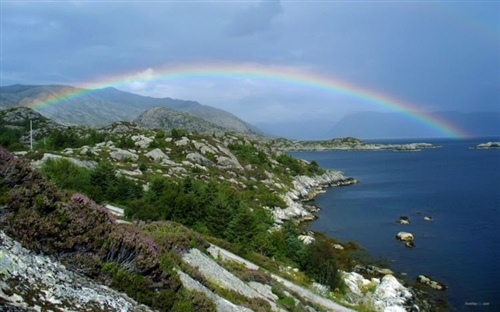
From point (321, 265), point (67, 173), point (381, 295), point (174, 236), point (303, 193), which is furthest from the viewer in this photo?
point (303, 193)

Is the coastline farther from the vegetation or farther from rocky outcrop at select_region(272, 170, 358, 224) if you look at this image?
rocky outcrop at select_region(272, 170, 358, 224)

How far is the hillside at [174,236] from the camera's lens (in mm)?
10781

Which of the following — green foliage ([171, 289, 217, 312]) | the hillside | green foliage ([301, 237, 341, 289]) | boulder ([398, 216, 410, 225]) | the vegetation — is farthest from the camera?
boulder ([398, 216, 410, 225])

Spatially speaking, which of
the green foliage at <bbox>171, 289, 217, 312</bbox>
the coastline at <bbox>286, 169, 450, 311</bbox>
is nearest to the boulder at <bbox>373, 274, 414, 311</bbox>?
the coastline at <bbox>286, 169, 450, 311</bbox>

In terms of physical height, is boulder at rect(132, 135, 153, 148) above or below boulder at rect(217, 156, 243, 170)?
above

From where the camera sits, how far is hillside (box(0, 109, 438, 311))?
10.8 metres

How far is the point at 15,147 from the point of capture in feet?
243

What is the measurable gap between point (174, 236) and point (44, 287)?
1249cm

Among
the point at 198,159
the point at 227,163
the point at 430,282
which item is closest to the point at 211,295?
the point at 430,282

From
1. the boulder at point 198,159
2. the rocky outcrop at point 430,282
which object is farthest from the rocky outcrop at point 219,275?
the boulder at point 198,159

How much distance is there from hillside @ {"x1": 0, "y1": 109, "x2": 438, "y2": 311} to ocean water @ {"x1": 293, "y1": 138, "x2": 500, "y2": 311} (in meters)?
5.49

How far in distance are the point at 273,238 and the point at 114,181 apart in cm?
2031

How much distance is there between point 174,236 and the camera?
21562 millimetres

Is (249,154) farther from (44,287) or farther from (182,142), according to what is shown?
(44,287)
